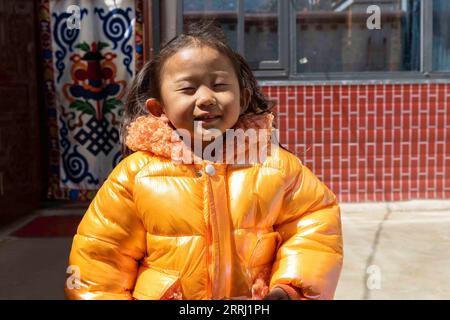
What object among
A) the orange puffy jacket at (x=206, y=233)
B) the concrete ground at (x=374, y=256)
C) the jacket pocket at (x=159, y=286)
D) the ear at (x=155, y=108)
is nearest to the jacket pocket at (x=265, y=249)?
the orange puffy jacket at (x=206, y=233)

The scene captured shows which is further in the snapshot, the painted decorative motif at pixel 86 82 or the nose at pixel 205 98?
the painted decorative motif at pixel 86 82

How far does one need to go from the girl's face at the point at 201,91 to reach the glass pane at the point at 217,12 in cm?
420

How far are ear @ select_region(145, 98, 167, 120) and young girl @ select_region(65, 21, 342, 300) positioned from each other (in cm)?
3

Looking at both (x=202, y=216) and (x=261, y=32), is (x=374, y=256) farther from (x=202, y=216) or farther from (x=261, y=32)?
(x=202, y=216)

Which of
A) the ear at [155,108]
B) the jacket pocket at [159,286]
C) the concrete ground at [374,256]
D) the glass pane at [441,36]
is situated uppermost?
the glass pane at [441,36]

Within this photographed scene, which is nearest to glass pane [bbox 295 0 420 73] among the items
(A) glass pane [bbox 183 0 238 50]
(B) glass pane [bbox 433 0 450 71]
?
(B) glass pane [bbox 433 0 450 71]

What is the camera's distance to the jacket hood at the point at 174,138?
1973 millimetres

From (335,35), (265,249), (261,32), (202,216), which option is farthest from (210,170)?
(335,35)

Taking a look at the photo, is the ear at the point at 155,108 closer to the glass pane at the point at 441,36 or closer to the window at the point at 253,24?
the window at the point at 253,24

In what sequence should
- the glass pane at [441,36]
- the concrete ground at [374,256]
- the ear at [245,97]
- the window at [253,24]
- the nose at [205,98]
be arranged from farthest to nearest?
the glass pane at [441,36] → the window at [253,24] → the concrete ground at [374,256] → the ear at [245,97] → the nose at [205,98]

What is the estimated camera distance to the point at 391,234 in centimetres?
519

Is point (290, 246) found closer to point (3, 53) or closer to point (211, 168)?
point (211, 168)

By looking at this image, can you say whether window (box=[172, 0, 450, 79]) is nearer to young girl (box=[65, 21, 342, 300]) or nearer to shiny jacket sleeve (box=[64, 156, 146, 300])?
young girl (box=[65, 21, 342, 300])
